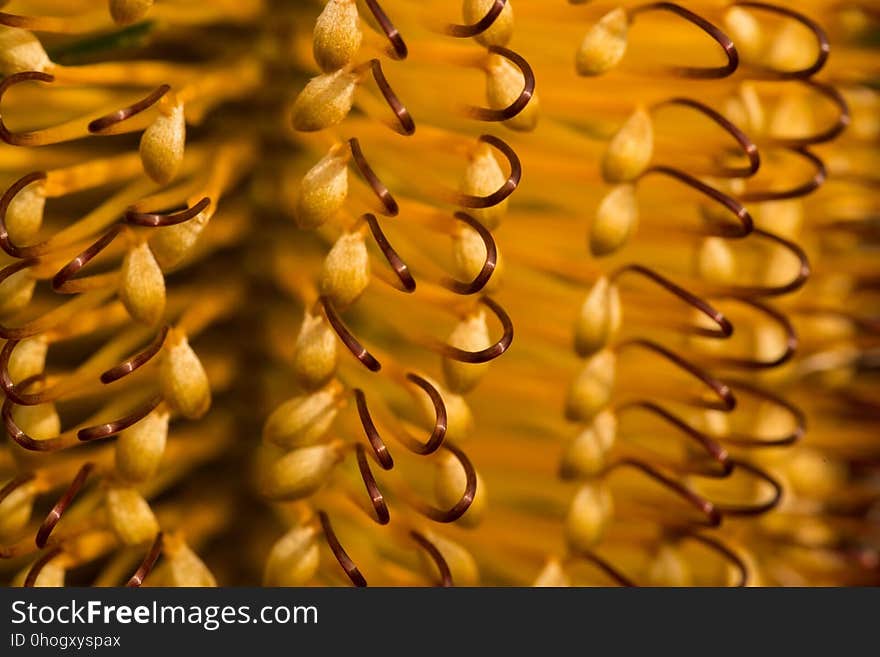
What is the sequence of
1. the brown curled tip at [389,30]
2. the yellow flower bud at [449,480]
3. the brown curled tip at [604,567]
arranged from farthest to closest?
the brown curled tip at [604,567] → the yellow flower bud at [449,480] → the brown curled tip at [389,30]

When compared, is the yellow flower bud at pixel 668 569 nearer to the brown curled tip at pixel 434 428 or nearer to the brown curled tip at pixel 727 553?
the brown curled tip at pixel 727 553

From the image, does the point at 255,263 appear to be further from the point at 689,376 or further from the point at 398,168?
the point at 689,376

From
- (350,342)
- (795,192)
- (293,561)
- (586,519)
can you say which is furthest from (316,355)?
(795,192)

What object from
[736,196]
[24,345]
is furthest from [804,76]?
[24,345]

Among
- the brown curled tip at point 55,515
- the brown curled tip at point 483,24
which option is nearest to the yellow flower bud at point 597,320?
the brown curled tip at point 483,24

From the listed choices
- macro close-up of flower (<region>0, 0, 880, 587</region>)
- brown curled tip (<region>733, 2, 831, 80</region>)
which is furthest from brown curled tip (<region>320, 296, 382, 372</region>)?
brown curled tip (<region>733, 2, 831, 80</region>)

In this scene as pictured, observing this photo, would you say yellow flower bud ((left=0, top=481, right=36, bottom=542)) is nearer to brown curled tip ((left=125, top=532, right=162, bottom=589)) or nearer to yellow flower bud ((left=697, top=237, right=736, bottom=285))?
brown curled tip ((left=125, top=532, right=162, bottom=589))
